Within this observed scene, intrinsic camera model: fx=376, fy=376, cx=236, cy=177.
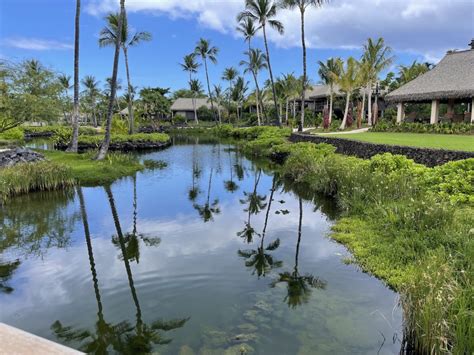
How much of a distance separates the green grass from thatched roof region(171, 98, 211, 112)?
51.6 m

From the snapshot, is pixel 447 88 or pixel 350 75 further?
pixel 350 75

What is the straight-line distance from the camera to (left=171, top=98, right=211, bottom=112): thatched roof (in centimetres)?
7238

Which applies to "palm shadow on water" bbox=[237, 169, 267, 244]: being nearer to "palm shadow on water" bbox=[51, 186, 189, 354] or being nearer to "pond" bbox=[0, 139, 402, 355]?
"pond" bbox=[0, 139, 402, 355]

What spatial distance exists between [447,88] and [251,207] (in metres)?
21.9

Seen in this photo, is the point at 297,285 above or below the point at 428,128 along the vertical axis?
below

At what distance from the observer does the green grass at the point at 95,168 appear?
1597 cm

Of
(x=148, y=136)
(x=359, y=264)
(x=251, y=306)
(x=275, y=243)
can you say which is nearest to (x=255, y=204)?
(x=275, y=243)

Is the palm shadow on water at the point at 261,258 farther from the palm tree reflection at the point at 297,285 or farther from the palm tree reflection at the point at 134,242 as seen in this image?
the palm tree reflection at the point at 134,242

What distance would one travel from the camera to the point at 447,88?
2714 centimetres

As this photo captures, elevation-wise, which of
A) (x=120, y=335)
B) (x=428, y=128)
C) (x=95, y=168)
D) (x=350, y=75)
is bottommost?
(x=120, y=335)

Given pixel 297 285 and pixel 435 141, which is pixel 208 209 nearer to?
pixel 297 285

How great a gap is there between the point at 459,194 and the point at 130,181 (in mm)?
12829

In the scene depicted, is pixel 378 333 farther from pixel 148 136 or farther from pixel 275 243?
pixel 148 136

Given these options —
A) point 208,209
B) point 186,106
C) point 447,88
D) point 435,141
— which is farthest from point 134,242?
point 186,106
